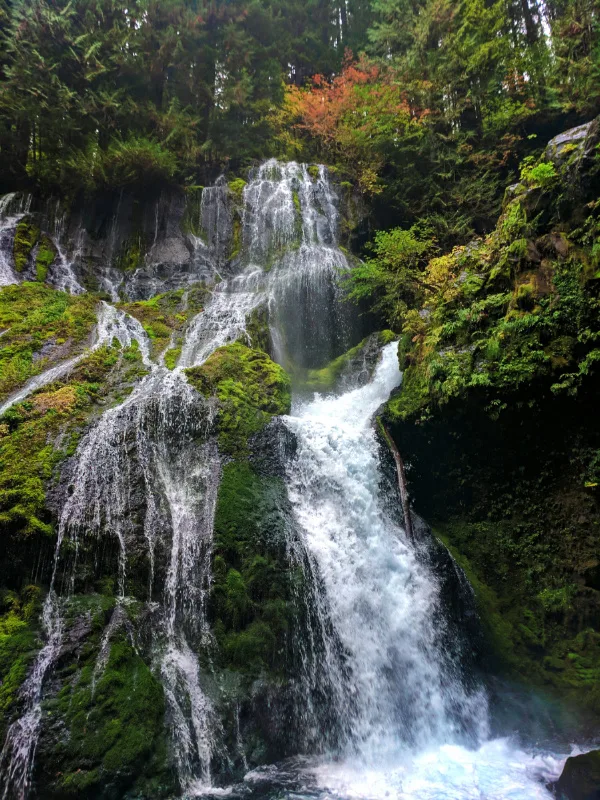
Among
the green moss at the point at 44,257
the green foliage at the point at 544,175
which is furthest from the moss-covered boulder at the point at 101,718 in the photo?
the green moss at the point at 44,257

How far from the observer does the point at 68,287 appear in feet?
45.3

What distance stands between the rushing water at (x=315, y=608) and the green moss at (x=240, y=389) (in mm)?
311

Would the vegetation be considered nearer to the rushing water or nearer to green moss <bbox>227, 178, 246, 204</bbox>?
the rushing water

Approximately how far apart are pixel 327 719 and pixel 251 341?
7.99 m

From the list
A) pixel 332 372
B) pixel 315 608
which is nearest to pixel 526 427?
pixel 315 608

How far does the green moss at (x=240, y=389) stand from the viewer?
7676 mm

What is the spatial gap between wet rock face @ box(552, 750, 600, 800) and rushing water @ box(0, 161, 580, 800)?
0.26 meters

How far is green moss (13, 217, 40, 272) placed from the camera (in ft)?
44.0

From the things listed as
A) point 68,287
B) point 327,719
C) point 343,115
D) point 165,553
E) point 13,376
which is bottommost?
point 327,719

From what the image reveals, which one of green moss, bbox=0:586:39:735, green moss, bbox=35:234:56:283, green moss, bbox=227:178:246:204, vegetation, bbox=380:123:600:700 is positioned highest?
green moss, bbox=227:178:246:204

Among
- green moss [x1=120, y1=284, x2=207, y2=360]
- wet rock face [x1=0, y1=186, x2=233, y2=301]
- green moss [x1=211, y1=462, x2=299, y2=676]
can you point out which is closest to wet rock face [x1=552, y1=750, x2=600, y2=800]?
green moss [x1=211, y1=462, x2=299, y2=676]

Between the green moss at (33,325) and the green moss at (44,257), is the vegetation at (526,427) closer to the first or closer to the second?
the green moss at (33,325)

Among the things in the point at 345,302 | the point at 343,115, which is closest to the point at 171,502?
the point at 345,302

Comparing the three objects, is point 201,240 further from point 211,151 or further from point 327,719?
point 327,719
